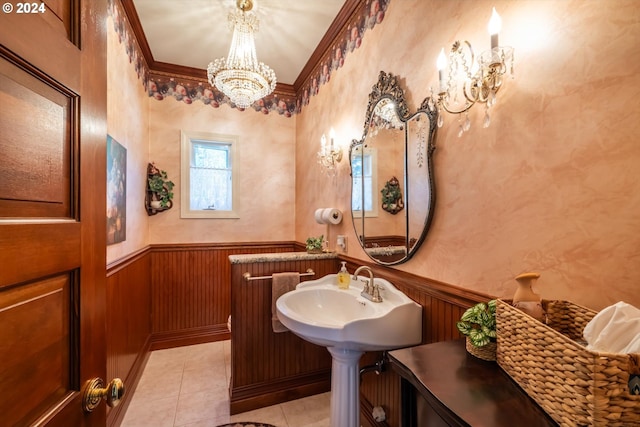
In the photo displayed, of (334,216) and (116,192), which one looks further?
(334,216)

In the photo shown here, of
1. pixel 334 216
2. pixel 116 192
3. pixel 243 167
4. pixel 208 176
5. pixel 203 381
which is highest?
pixel 243 167

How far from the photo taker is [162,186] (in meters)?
2.93

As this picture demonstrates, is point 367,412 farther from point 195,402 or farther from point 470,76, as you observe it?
point 470,76

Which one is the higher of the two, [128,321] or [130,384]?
[128,321]

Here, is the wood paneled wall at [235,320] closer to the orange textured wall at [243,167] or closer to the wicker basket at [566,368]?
the orange textured wall at [243,167]

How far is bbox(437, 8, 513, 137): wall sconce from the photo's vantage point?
3.09 ft

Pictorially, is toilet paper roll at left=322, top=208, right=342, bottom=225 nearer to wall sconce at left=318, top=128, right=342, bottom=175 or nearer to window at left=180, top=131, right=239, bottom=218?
wall sconce at left=318, top=128, right=342, bottom=175

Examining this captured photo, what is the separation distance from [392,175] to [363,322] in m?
0.88

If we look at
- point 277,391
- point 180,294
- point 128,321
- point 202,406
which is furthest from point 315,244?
A: point 180,294

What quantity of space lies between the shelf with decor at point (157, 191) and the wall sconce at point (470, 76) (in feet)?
9.24

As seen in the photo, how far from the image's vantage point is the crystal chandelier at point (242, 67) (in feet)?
6.44

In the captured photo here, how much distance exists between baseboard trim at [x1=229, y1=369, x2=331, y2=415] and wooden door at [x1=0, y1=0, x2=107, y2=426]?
1470 mm

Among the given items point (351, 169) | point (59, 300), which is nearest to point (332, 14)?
point (351, 169)

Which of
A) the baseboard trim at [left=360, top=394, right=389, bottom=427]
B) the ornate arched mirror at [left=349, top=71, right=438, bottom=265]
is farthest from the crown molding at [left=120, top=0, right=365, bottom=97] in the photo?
the baseboard trim at [left=360, top=394, right=389, bottom=427]
